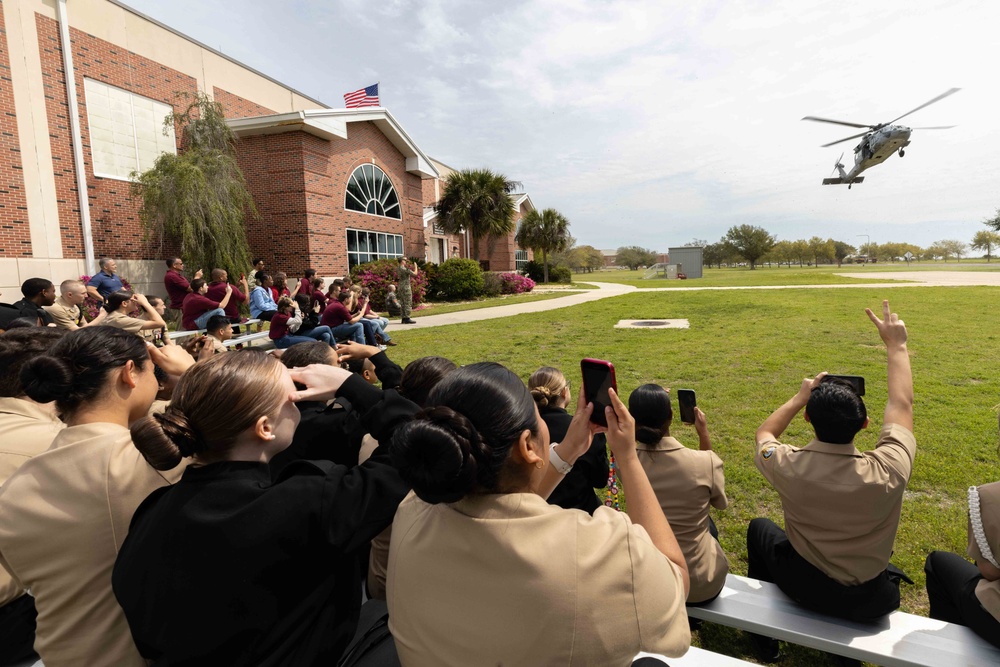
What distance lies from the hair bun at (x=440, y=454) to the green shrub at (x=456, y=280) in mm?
23209

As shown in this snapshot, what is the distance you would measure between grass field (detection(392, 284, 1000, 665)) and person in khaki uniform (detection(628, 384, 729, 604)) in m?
0.54

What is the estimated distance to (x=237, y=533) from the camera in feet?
4.50

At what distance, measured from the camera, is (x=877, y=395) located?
6.87 meters

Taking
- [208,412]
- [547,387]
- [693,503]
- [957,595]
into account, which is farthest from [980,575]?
[208,412]

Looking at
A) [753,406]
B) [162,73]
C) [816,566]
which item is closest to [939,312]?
[753,406]

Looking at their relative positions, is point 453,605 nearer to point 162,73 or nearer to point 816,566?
point 816,566

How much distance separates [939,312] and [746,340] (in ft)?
26.3

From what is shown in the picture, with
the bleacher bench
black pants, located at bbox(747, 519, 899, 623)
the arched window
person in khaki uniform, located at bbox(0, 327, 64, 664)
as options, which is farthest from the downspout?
black pants, located at bbox(747, 519, 899, 623)

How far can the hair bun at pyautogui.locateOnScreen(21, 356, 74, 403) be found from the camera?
1835 millimetres

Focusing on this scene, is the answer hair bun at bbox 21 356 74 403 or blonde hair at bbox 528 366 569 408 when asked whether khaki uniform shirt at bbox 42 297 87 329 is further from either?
blonde hair at bbox 528 366 569 408

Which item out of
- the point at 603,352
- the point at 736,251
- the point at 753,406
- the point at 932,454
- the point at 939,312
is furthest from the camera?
the point at 736,251

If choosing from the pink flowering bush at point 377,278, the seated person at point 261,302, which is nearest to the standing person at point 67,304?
the seated person at point 261,302

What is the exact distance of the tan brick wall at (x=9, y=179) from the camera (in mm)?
12891

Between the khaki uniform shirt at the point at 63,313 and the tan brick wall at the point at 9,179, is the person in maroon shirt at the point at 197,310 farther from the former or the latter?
the tan brick wall at the point at 9,179
